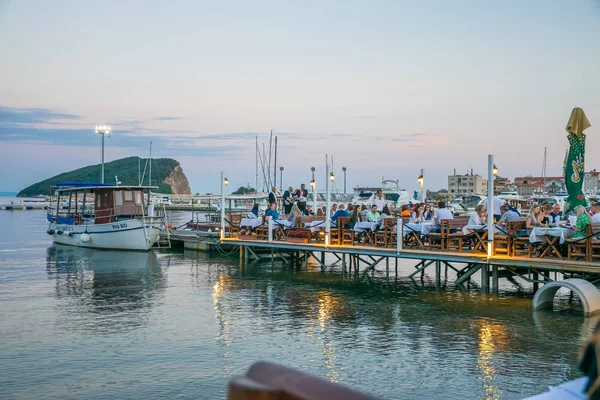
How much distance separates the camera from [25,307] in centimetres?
1958

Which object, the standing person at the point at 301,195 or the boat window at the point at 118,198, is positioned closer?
the standing person at the point at 301,195

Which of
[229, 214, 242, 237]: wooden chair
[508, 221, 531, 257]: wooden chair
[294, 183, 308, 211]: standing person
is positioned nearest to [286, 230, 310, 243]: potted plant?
[229, 214, 242, 237]: wooden chair

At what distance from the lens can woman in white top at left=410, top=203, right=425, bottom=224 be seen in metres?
21.8

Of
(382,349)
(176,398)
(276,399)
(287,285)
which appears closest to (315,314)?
(382,349)

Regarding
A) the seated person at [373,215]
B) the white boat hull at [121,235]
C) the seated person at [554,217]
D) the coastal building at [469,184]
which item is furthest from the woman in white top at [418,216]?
the coastal building at [469,184]

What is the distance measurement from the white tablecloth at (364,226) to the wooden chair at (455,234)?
9.74 ft

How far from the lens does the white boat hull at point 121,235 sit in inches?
1484

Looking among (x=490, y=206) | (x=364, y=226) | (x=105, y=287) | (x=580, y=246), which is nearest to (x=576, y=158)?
(x=490, y=206)

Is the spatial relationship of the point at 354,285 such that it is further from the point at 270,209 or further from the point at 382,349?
the point at 382,349

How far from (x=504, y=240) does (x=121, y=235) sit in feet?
83.4

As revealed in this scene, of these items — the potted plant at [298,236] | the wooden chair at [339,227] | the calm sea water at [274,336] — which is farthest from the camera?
the potted plant at [298,236]

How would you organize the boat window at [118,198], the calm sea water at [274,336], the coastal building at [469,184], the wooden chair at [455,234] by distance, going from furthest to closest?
1. the coastal building at [469,184]
2. the boat window at [118,198]
3. the wooden chair at [455,234]
4. the calm sea water at [274,336]

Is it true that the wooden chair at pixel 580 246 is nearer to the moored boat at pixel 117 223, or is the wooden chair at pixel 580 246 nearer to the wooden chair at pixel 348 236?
the wooden chair at pixel 348 236

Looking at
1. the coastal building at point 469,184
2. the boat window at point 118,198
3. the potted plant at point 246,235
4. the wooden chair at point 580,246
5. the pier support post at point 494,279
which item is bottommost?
the pier support post at point 494,279
